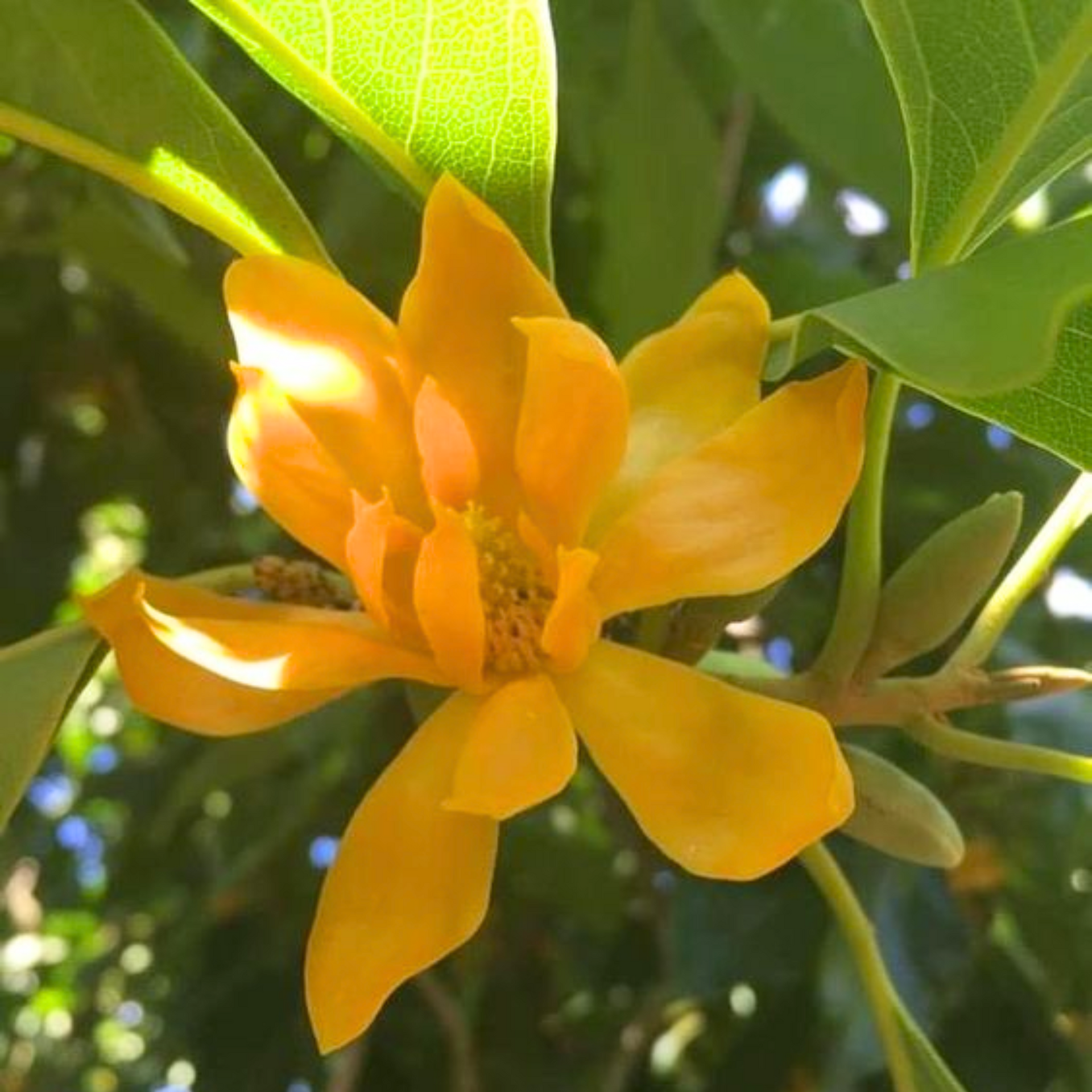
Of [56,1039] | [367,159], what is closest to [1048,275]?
[367,159]

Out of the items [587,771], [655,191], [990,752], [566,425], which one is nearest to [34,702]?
[566,425]

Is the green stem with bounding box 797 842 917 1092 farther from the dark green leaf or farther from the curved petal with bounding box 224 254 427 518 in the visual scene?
the dark green leaf

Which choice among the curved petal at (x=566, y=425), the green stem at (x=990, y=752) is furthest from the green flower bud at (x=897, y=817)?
the curved petal at (x=566, y=425)

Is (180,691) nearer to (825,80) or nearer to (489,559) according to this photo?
(489,559)

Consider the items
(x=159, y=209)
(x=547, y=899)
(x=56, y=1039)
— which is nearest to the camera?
(x=159, y=209)

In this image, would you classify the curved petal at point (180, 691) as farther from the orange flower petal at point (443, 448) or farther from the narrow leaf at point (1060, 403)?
the narrow leaf at point (1060, 403)

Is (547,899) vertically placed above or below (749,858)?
below

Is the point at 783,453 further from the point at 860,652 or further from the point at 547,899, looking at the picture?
the point at 547,899
